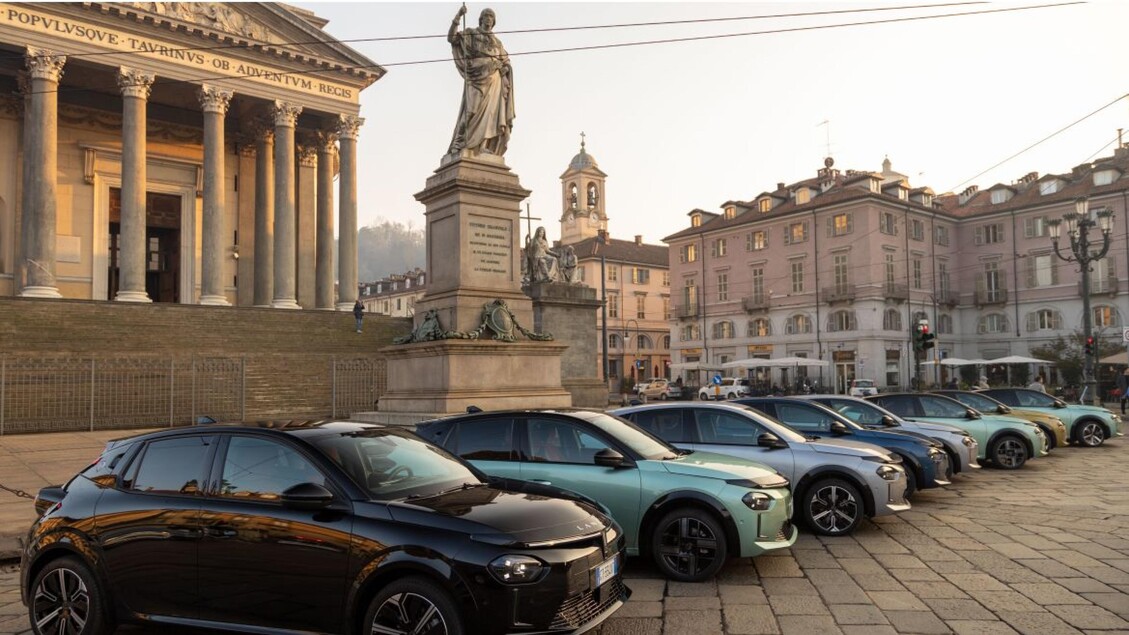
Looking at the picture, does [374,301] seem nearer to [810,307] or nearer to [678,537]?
[810,307]

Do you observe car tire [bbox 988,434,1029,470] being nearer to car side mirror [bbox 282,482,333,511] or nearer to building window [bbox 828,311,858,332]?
car side mirror [bbox 282,482,333,511]

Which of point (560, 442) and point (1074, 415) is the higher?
point (560, 442)

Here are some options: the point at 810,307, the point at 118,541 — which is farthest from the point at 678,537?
the point at 810,307

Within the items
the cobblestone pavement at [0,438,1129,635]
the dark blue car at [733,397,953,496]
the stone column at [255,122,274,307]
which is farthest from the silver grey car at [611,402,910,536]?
the stone column at [255,122,274,307]

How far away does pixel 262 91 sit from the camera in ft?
115

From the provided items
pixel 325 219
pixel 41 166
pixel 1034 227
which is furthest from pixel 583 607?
pixel 1034 227

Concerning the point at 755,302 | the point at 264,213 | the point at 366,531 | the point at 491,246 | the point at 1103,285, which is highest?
the point at 264,213

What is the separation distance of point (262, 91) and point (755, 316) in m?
39.2

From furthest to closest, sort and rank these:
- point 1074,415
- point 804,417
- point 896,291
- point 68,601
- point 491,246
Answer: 1. point 896,291
2. point 1074,415
3. point 491,246
4. point 804,417
5. point 68,601

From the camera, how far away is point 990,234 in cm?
5872

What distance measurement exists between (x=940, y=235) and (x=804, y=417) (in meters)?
55.4

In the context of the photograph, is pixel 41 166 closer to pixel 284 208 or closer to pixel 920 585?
pixel 284 208

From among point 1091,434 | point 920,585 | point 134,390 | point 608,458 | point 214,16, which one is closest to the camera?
point 920,585

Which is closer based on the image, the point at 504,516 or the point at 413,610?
the point at 413,610
